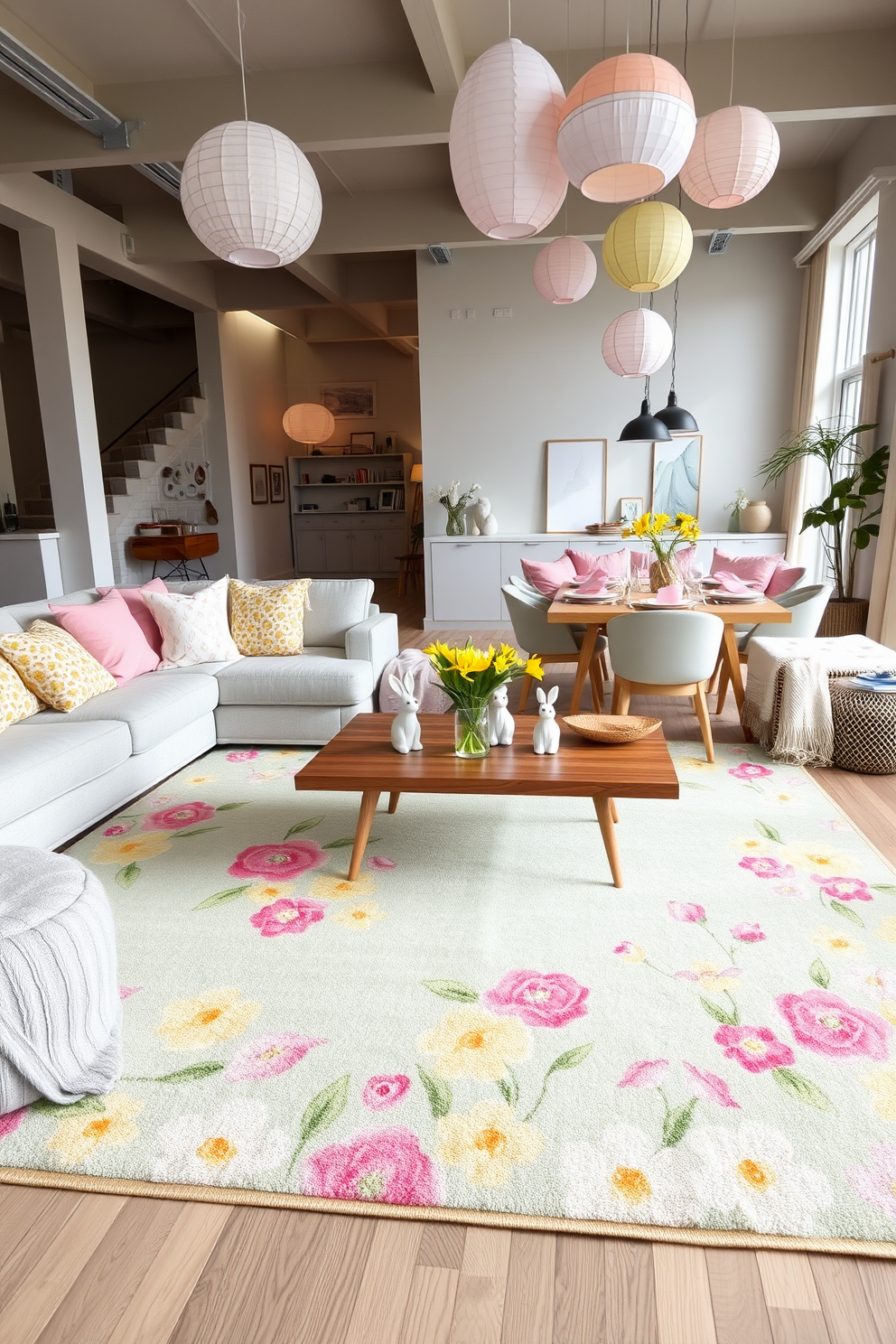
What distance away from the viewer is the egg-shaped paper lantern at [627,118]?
7.19 feet

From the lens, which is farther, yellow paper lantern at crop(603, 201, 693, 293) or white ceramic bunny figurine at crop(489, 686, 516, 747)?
yellow paper lantern at crop(603, 201, 693, 293)

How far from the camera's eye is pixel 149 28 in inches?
179

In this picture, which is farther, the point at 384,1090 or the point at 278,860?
the point at 278,860

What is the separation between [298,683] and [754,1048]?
2772 mm

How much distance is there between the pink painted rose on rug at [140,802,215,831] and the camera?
3.34 meters

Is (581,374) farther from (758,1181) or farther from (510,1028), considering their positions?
(758,1181)

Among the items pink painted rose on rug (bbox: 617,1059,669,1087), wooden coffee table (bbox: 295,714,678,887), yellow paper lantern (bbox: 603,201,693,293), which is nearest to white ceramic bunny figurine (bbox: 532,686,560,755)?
wooden coffee table (bbox: 295,714,678,887)

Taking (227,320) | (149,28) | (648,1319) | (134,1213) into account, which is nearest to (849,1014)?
(648,1319)

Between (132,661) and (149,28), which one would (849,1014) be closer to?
(132,661)

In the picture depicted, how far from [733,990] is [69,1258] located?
1.60m

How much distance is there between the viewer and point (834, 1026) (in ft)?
6.65

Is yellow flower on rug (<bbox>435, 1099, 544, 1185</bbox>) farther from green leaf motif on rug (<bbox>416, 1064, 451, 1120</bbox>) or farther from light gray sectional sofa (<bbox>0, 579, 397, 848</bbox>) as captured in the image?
light gray sectional sofa (<bbox>0, 579, 397, 848</bbox>)

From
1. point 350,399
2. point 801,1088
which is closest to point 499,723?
point 801,1088

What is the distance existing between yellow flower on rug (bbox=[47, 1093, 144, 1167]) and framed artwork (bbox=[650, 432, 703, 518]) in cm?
706
